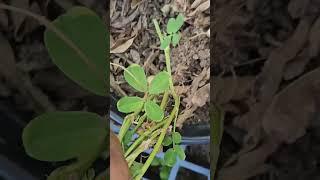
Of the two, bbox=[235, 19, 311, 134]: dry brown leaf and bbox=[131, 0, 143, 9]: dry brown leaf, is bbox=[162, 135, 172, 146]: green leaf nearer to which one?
bbox=[235, 19, 311, 134]: dry brown leaf

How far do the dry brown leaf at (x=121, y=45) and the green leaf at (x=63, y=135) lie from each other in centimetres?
16

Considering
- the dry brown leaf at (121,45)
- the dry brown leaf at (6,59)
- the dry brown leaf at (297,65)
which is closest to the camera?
the dry brown leaf at (6,59)

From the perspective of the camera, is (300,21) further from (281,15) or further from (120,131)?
(120,131)

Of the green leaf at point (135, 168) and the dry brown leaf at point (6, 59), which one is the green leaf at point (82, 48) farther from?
the green leaf at point (135, 168)

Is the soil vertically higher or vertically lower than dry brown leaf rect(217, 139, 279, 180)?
higher

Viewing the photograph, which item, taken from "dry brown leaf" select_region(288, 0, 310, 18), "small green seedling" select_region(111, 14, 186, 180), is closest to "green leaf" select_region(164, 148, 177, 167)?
"small green seedling" select_region(111, 14, 186, 180)

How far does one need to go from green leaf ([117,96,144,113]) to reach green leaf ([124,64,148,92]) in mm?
27

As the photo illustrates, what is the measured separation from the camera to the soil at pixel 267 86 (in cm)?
151

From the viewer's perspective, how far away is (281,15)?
1.52 meters

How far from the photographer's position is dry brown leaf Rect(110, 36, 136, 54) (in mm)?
1421

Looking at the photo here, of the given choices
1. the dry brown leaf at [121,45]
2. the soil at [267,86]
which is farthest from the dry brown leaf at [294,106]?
the dry brown leaf at [121,45]

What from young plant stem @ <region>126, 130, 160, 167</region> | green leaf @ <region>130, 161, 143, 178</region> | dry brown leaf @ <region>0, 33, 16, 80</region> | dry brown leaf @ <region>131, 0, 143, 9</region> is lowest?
green leaf @ <region>130, 161, 143, 178</region>

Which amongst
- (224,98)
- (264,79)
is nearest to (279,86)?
(264,79)

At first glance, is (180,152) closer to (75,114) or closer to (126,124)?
(126,124)
